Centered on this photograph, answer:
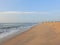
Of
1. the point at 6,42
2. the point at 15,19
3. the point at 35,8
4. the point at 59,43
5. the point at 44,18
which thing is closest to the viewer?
the point at 6,42

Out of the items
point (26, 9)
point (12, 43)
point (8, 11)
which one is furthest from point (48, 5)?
point (12, 43)

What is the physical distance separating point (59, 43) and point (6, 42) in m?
0.40

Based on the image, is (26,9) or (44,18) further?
(26,9)

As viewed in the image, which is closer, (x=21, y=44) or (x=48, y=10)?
(x=21, y=44)

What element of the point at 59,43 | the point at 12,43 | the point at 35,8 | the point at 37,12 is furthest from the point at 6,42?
the point at 35,8

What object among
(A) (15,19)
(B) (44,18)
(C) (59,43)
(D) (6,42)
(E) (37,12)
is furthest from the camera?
(A) (15,19)

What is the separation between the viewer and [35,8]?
2984 millimetres

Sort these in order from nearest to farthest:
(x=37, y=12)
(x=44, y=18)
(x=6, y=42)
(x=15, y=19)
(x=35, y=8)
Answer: (x=6, y=42) → (x=44, y=18) → (x=37, y=12) → (x=35, y=8) → (x=15, y=19)

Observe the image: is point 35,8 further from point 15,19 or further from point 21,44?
point 21,44

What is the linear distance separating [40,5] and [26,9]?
11.8 inches

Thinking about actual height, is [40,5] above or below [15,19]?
above

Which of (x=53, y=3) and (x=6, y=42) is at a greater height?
(x=53, y=3)

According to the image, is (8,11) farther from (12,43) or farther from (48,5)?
(12,43)

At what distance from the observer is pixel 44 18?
2.62 m
